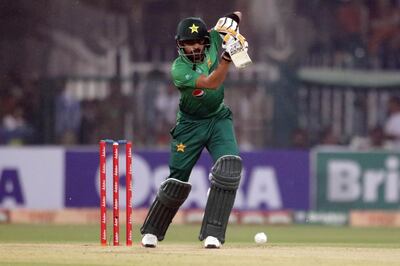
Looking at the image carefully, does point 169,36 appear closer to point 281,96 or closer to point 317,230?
point 281,96

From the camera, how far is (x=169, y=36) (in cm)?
1580

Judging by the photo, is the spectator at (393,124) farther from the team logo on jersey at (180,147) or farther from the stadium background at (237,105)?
the team logo on jersey at (180,147)

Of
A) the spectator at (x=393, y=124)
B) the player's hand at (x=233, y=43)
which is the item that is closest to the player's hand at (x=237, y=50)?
the player's hand at (x=233, y=43)

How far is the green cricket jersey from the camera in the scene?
931 centimetres

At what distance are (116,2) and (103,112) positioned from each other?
1403mm

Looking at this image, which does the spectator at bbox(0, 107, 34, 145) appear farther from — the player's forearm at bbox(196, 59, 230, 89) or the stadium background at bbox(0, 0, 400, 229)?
the player's forearm at bbox(196, 59, 230, 89)

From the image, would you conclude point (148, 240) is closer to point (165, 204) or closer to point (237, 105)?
point (165, 204)

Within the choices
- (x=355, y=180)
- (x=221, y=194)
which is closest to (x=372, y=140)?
(x=355, y=180)

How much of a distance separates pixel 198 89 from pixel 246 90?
21.0 ft

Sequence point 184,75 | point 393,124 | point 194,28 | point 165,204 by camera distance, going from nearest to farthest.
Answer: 1. point 184,75
2. point 194,28
3. point 165,204
4. point 393,124

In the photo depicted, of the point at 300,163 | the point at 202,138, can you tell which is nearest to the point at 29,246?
the point at 202,138

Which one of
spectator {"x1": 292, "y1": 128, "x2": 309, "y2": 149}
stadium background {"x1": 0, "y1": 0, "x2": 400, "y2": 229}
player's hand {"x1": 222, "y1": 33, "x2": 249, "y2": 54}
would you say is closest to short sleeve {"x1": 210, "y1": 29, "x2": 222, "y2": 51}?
player's hand {"x1": 222, "y1": 33, "x2": 249, "y2": 54}

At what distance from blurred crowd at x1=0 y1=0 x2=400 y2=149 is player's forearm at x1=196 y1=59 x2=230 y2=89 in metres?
6.56

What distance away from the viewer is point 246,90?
15734 mm
